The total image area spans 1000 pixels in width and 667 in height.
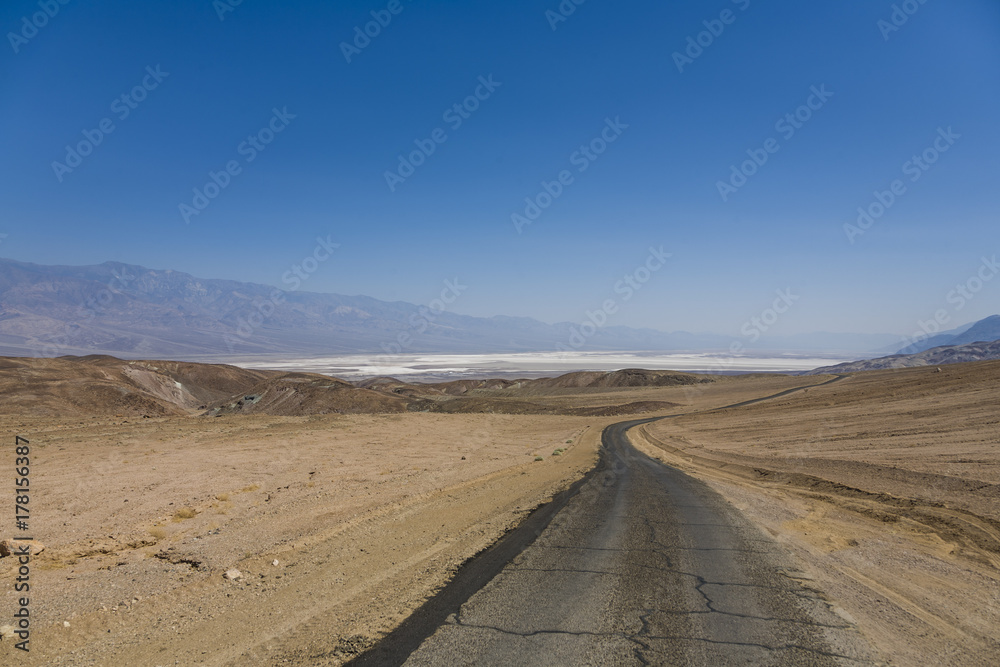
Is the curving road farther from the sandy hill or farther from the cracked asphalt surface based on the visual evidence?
the sandy hill

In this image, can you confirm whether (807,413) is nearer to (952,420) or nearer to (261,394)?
(952,420)

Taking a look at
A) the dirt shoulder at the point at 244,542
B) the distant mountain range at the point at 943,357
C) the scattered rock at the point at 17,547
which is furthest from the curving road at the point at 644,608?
the distant mountain range at the point at 943,357

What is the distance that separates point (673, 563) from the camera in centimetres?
795

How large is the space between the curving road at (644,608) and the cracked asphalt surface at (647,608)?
2 cm

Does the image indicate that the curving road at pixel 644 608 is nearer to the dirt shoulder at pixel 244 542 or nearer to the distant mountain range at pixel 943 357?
the dirt shoulder at pixel 244 542

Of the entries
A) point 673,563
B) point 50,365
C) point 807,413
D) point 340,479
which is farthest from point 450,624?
point 50,365

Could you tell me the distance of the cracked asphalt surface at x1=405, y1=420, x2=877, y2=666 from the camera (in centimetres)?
512

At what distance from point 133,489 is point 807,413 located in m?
40.2

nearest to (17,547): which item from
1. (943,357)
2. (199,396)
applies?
(199,396)

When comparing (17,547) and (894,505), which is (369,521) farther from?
(894,505)

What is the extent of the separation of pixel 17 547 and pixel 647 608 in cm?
1027

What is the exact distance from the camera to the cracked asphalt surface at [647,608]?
5121mm

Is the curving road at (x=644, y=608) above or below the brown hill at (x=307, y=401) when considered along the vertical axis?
below

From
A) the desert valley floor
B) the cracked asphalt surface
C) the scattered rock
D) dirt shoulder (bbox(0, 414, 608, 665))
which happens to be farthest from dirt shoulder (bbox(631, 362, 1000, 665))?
the scattered rock
